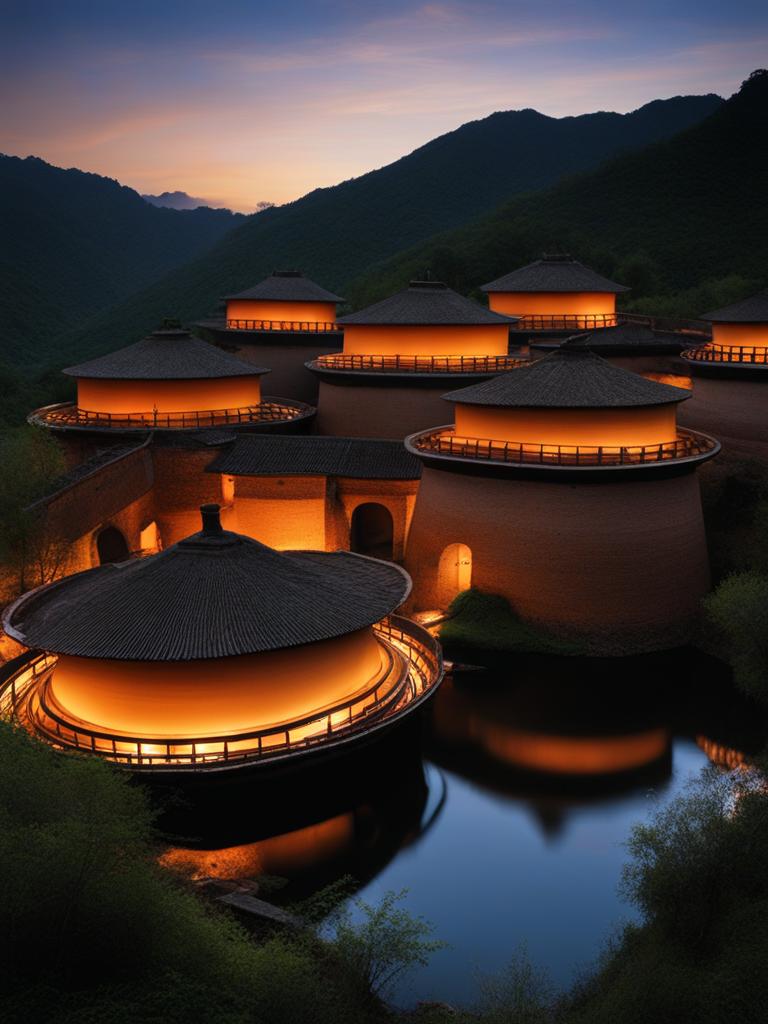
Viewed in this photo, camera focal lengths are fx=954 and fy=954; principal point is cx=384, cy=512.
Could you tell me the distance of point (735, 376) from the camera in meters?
31.9

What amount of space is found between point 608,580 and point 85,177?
174m

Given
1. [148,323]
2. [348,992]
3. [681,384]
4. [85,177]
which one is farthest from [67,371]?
[85,177]

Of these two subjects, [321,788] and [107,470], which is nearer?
[321,788]

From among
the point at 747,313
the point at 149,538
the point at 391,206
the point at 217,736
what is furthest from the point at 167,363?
the point at 391,206

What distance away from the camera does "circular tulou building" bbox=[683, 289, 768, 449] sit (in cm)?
3139

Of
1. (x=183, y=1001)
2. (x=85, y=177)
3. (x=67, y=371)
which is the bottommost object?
(x=183, y=1001)

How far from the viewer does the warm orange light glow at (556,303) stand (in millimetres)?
47500

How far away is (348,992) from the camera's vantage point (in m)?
11.6

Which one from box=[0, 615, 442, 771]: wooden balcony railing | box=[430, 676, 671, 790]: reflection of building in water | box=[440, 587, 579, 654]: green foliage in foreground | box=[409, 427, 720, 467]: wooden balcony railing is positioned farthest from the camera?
box=[440, 587, 579, 654]: green foliage in foreground

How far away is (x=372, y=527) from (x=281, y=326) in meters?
14.4

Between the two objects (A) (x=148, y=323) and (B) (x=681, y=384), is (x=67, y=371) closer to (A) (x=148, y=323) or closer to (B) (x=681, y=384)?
(B) (x=681, y=384)

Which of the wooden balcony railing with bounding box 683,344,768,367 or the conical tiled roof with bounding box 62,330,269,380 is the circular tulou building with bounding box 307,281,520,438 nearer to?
the conical tiled roof with bounding box 62,330,269,380

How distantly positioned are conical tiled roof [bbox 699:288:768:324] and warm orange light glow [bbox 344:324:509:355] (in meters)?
8.23

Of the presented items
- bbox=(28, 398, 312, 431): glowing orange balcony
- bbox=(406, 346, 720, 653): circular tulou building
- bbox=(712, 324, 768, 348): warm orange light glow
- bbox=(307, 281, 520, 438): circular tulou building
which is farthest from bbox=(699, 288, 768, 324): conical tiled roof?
bbox=(28, 398, 312, 431): glowing orange balcony
